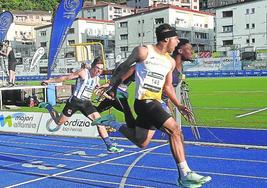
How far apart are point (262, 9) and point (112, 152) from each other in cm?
6341

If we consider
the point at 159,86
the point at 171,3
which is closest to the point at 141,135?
the point at 159,86

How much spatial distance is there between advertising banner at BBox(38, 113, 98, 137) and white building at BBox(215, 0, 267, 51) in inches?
2097

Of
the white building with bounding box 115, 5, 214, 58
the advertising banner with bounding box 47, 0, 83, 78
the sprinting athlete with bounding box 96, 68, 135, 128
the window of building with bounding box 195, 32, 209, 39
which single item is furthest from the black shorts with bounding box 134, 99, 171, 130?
the window of building with bounding box 195, 32, 209, 39

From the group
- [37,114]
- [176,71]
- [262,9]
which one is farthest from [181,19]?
[176,71]

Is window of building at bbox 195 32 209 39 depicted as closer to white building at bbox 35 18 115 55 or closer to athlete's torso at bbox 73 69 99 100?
white building at bbox 35 18 115 55

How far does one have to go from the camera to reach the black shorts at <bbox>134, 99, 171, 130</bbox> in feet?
19.4

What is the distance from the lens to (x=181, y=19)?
76625mm

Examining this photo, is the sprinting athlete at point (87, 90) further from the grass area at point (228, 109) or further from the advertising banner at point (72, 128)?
the grass area at point (228, 109)

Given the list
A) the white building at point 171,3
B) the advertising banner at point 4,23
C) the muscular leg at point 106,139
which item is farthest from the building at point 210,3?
the muscular leg at point 106,139

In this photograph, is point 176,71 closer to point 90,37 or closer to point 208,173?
point 208,173

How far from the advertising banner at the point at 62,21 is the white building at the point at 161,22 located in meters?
55.8

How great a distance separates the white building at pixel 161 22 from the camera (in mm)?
74250

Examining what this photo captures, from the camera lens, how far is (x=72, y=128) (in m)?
12.9

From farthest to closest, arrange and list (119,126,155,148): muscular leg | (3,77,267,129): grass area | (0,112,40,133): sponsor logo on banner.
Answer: (3,77,267,129): grass area, (0,112,40,133): sponsor logo on banner, (119,126,155,148): muscular leg
